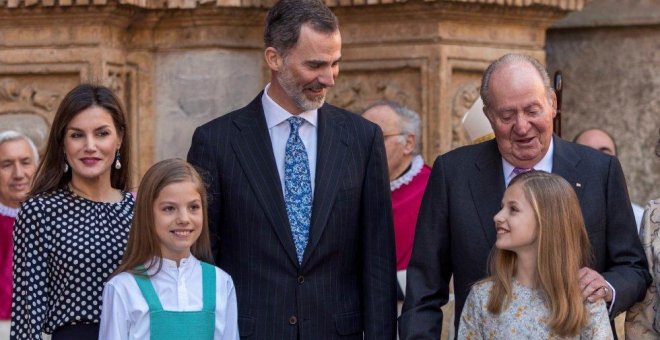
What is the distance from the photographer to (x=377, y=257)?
6871 mm

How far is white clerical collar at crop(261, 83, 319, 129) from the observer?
690 cm

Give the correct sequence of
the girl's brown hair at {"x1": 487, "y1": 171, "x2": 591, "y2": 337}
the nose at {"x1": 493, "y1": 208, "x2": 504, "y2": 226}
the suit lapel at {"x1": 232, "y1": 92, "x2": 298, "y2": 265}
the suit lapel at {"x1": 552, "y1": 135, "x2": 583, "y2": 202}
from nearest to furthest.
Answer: the girl's brown hair at {"x1": 487, "y1": 171, "x2": 591, "y2": 337} → the nose at {"x1": 493, "y1": 208, "x2": 504, "y2": 226} → the suit lapel at {"x1": 552, "y1": 135, "x2": 583, "y2": 202} → the suit lapel at {"x1": 232, "y1": 92, "x2": 298, "y2": 265}

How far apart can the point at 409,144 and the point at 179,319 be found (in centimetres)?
288

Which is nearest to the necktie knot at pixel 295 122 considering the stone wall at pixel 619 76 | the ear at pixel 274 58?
the ear at pixel 274 58

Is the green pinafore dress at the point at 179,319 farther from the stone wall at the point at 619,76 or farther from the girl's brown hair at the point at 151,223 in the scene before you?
the stone wall at the point at 619,76

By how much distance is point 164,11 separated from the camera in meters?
8.90

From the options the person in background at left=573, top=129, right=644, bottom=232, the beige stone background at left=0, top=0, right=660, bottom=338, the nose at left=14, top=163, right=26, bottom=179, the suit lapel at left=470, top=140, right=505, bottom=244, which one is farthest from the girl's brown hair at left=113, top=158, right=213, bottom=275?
the person in background at left=573, top=129, right=644, bottom=232

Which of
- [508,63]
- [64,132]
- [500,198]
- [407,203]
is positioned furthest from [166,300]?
[407,203]

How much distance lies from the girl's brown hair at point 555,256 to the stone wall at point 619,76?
326 cm

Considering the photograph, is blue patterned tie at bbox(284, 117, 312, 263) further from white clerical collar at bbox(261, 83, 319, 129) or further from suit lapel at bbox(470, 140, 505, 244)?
suit lapel at bbox(470, 140, 505, 244)

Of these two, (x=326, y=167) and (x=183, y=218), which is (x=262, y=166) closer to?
(x=326, y=167)

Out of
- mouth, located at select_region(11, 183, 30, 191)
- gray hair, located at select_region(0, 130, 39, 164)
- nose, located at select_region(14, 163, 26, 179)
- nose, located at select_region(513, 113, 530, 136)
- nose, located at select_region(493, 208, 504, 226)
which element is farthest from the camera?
mouth, located at select_region(11, 183, 30, 191)

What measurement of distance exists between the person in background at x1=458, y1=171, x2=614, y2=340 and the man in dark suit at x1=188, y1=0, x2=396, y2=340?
0.54 meters

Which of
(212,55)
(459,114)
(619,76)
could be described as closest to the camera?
(459,114)
